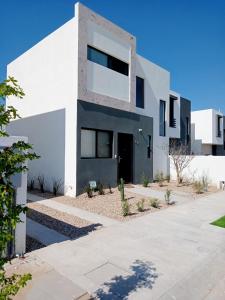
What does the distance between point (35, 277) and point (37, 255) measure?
868 mm

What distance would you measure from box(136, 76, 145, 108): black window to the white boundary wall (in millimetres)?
5161

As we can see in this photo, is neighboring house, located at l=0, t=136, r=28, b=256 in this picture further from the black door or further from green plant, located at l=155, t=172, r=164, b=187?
green plant, located at l=155, t=172, r=164, b=187

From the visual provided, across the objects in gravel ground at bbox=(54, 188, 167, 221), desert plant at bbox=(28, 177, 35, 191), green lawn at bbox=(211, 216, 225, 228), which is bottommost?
green lawn at bbox=(211, 216, 225, 228)

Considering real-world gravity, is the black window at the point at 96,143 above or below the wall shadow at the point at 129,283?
above

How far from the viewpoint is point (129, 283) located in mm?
3736

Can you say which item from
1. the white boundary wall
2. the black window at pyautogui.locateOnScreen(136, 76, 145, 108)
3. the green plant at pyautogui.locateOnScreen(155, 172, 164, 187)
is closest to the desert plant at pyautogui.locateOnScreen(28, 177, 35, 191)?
the black window at pyautogui.locateOnScreen(136, 76, 145, 108)

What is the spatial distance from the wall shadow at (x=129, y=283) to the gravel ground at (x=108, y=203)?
3051 millimetres

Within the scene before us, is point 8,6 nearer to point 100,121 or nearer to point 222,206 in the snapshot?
point 100,121

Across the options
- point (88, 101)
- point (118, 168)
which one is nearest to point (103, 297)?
point (88, 101)

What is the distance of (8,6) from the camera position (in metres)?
8.16

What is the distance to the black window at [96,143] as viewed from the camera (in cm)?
1101

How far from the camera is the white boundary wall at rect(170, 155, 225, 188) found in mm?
14469

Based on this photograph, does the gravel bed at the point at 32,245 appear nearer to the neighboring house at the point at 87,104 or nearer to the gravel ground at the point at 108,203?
the gravel ground at the point at 108,203

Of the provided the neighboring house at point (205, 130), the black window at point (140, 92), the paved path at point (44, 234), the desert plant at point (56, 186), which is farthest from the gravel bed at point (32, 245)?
the neighboring house at point (205, 130)
